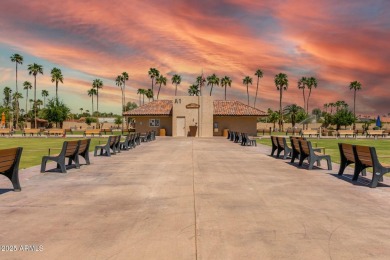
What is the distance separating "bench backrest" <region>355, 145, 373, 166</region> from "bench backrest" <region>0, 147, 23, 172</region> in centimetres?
833

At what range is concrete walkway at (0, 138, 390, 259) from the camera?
4281 mm

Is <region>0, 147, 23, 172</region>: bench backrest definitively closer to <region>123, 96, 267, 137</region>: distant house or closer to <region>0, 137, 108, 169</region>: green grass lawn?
<region>0, 137, 108, 169</region>: green grass lawn

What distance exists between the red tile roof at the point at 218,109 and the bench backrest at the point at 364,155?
1500 inches

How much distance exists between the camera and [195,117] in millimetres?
46562

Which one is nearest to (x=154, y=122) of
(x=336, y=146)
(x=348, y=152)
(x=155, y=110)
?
(x=155, y=110)

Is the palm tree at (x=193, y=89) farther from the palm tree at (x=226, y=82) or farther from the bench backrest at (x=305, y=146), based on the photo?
the bench backrest at (x=305, y=146)

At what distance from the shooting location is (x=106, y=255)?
4.09 m

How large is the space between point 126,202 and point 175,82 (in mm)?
108698

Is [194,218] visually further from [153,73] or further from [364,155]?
[153,73]

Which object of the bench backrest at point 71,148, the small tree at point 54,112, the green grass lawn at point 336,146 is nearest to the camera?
the bench backrest at point 71,148

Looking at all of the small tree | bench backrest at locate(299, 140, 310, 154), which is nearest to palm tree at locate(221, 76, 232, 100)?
the small tree

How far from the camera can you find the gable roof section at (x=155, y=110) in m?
48.2

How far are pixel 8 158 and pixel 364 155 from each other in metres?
8.50

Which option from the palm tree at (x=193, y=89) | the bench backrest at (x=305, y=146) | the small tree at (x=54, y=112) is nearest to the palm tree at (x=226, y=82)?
the palm tree at (x=193, y=89)
